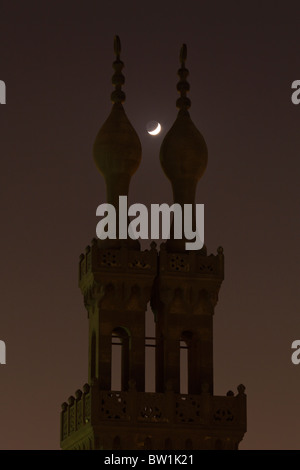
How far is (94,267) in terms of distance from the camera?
7825 centimetres

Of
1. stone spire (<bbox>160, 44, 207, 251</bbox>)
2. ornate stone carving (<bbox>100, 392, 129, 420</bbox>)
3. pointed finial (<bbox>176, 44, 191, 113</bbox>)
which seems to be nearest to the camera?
ornate stone carving (<bbox>100, 392, 129, 420</bbox>)

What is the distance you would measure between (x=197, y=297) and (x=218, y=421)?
4.52 meters

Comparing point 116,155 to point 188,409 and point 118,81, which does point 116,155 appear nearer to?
point 118,81

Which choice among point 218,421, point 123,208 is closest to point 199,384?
point 218,421

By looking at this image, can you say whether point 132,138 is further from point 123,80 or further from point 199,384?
point 199,384

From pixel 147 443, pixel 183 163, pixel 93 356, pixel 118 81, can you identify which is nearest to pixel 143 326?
pixel 93 356

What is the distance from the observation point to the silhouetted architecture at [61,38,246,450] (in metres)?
77.0

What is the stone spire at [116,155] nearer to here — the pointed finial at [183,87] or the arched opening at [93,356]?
the pointed finial at [183,87]

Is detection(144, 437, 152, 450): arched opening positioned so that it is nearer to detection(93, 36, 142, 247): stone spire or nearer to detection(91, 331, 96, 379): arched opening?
detection(91, 331, 96, 379): arched opening

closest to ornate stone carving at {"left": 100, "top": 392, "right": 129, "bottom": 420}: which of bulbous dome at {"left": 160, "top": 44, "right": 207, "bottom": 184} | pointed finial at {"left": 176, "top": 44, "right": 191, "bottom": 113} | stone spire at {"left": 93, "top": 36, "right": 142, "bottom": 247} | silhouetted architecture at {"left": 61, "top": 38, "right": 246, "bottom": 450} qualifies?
silhouetted architecture at {"left": 61, "top": 38, "right": 246, "bottom": 450}

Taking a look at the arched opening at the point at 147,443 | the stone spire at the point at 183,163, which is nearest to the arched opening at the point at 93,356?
the arched opening at the point at 147,443

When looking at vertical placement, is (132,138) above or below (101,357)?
above

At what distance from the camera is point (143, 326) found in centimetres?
7900
